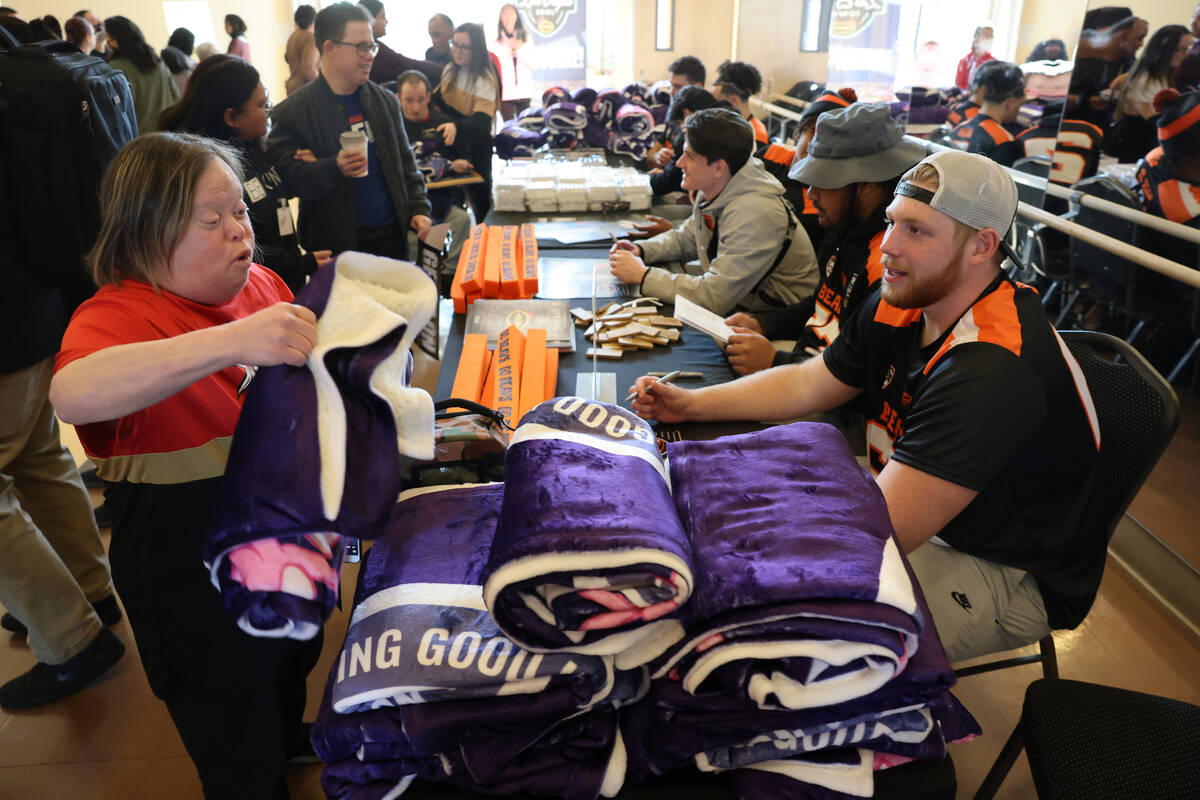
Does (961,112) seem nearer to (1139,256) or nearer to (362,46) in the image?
(1139,256)

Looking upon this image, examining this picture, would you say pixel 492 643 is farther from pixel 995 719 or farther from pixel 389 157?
pixel 389 157

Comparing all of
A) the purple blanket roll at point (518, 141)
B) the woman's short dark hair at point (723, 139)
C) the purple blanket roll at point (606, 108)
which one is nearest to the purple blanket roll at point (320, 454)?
the woman's short dark hair at point (723, 139)

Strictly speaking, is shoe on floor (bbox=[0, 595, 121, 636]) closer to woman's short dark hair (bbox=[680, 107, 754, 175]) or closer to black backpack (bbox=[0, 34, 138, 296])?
black backpack (bbox=[0, 34, 138, 296])

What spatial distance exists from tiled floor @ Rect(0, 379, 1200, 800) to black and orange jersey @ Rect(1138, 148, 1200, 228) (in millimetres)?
1652

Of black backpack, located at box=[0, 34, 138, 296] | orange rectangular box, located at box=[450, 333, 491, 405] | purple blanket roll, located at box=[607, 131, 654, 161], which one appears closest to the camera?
black backpack, located at box=[0, 34, 138, 296]

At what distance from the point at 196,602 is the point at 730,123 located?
2.33 metres

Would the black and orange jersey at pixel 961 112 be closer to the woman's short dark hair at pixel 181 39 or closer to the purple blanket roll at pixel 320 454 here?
the purple blanket roll at pixel 320 454

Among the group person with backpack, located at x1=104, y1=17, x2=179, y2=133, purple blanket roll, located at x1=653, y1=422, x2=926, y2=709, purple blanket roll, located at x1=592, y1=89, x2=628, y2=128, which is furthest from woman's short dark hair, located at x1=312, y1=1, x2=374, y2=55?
purple blanket roll, located at x1=592, y1=89, x2=628, y2=128

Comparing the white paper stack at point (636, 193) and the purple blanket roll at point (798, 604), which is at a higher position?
the purple blanket roll at point (798, 604)

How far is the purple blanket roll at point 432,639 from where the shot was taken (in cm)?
79

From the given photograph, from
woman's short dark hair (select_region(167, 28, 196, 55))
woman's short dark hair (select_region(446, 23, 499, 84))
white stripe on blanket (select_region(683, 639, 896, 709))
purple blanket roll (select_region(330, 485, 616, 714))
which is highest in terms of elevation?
woman's short dark hair (select_region(167, 28, 196, 55))

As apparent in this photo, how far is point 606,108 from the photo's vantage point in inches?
220

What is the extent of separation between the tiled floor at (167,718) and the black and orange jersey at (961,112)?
3355 millimetres

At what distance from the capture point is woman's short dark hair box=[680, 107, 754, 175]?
8.75 ft
